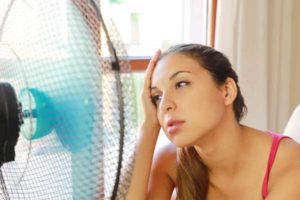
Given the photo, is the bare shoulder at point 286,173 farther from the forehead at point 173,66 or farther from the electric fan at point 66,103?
the electric fan at point 66,103

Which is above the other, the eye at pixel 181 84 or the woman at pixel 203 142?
the eye at pixel 181 84

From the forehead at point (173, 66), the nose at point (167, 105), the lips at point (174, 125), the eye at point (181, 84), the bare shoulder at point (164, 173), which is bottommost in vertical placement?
the bare shoulder at point (164, 173)

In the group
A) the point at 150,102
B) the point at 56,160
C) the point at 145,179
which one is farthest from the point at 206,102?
the point at 56,160

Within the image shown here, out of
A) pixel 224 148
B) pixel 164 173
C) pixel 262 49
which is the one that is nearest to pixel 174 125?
pixel 224 148

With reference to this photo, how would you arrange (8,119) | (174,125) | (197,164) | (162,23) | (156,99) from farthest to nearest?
1. (162,23)
2. (197,164)
3. (156,99)
4. (174,125)
5. (8,119)

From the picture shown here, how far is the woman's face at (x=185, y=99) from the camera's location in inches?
33.6

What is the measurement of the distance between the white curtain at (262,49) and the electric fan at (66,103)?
1.41 m

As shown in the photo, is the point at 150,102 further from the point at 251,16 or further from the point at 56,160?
the point at 251,16

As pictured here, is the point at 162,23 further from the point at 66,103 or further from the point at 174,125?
the point at 66,103

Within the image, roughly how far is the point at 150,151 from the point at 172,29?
1.25 m

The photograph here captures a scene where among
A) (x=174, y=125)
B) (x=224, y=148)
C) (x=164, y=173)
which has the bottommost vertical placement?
(x=164, y=173)

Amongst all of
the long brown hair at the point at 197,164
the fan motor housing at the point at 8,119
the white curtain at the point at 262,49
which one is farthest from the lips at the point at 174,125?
the white curtain at the point at 262,49

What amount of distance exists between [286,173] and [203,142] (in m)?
0.23

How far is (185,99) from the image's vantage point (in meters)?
0.86
